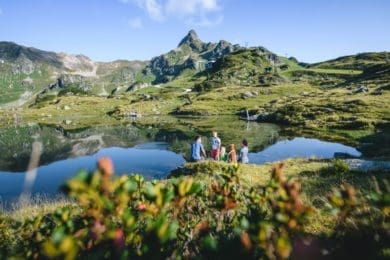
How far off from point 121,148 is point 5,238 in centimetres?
6507

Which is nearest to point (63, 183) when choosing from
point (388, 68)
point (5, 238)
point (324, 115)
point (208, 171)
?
point (5, 238)

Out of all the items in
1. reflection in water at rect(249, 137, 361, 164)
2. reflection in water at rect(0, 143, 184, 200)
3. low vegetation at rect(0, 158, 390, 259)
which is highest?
low vegetation at rect(0, 158, 390, 259)

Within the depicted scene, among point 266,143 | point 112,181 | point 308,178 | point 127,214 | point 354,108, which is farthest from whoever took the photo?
point 354,108

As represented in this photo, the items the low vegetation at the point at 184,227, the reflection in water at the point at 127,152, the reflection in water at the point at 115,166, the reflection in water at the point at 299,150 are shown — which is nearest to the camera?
the low vegetation at the point at 184,227

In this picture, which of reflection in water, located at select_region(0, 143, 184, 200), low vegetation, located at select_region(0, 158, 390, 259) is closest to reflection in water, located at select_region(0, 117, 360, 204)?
reflection in water, located at select_region(0, 143, 184, 200)

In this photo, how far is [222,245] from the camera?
438cm

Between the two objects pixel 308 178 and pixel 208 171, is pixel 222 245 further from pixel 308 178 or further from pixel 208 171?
pixel 208 171

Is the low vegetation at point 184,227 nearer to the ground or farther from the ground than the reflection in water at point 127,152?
farther from the ground

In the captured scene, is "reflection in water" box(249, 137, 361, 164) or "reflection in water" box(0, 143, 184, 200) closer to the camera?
"reflection in water" box(0, 143, 184, 200)

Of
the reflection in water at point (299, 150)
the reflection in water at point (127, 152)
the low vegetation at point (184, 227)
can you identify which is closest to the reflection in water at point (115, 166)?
the reflection in water at point (127, 152)

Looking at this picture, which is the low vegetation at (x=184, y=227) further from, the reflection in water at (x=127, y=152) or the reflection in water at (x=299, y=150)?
the reflection in water at (x=299, y=150)

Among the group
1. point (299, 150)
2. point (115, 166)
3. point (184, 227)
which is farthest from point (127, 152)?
point (184, 227)

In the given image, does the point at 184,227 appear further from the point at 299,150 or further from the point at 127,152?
the point at 127,152

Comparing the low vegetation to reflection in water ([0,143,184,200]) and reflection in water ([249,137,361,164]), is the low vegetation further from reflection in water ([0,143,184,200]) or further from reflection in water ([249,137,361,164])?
reflection in water ([249,137,361,164])
